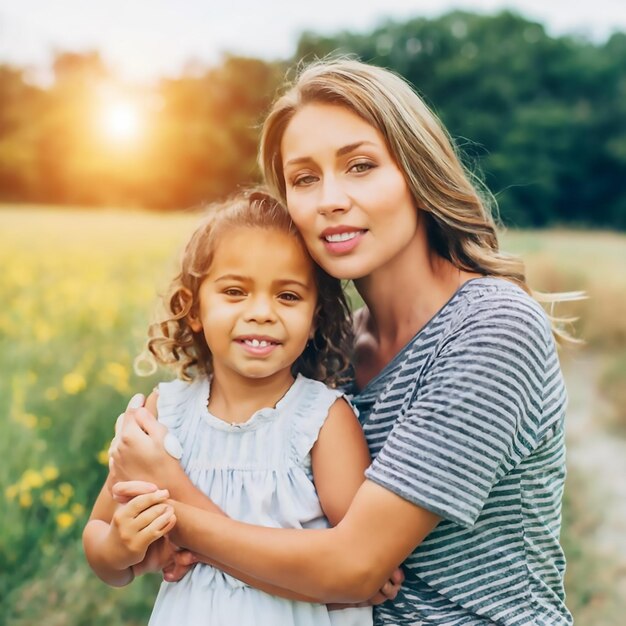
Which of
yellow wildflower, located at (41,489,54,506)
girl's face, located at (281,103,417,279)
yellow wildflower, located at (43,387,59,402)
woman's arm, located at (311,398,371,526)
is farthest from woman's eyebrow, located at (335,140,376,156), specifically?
yellow wildflower, located at (43,387,59,402)

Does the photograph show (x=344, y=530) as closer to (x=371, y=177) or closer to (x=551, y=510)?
(x=551, y=510)

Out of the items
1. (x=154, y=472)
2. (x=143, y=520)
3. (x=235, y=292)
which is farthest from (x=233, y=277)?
(x=143, y=520)

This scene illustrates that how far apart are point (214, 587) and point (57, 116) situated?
24.4 m

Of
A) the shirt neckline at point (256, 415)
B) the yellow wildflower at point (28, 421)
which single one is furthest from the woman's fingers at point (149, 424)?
the yellow wildflower at point (28, 421)

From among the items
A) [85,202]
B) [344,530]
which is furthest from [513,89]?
[344,530]

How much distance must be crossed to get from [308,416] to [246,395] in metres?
0.17

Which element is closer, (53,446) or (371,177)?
(371,177)

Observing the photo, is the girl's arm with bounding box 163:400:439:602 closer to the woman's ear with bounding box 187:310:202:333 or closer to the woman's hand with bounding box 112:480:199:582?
the woman's hand with bounding box 112:480:199:582

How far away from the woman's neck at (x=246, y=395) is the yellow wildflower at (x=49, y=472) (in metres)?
1.71

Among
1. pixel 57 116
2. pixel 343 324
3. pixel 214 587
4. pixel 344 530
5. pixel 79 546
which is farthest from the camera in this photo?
pixel 57 116

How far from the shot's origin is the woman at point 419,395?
1.66m

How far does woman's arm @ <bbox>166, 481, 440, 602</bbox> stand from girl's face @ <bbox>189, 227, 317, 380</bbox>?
0.37m

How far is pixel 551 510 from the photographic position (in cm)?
188

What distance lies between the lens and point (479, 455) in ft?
5.44
